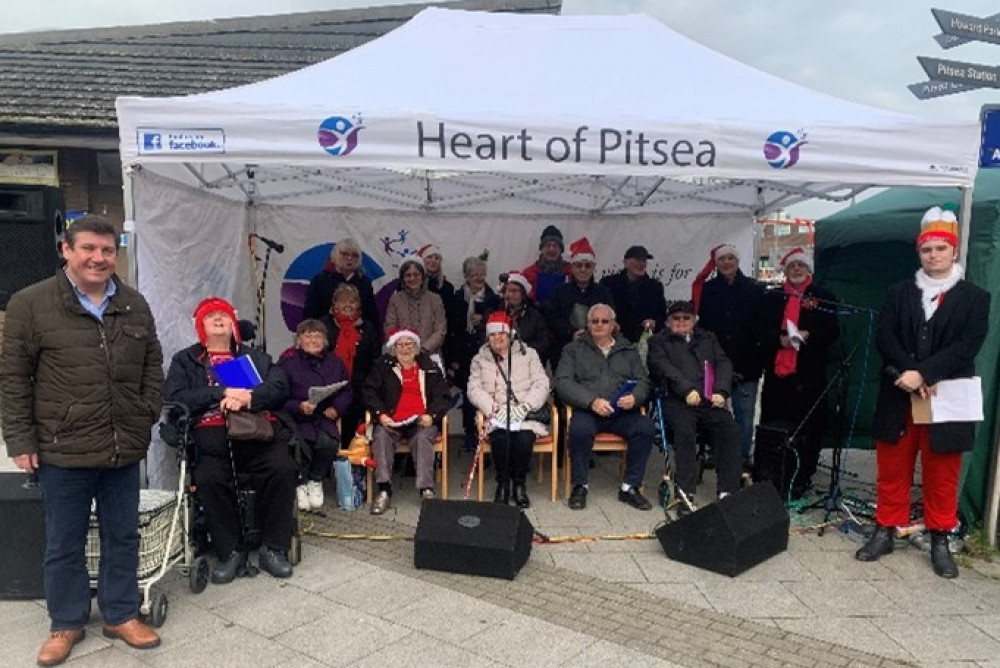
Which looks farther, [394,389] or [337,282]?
[337,282]

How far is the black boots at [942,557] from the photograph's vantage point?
4023 millimetres

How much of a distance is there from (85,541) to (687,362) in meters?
3.73

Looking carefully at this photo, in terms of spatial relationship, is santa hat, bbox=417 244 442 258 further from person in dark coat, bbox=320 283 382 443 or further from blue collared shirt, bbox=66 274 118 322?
blue collared shirt, bbox=66 274 118 322

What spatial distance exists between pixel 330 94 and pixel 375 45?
1.11m

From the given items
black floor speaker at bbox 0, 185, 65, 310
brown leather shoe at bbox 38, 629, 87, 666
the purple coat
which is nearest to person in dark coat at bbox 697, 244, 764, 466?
the purple coat

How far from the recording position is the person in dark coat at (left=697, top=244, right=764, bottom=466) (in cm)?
565

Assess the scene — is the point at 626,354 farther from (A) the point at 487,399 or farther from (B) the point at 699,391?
(A) the point at 487,399

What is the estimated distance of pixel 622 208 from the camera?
7.20 m

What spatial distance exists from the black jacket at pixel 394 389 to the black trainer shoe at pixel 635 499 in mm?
1333

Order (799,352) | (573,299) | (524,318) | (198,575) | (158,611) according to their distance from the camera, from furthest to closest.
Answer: (573,299) < (524,318) < (799,352) < (198,575) < (158,611)

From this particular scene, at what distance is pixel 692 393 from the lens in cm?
510

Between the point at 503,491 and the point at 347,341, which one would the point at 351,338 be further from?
the point at 503,491

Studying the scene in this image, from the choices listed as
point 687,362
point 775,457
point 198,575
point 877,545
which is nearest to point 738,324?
point 687,362

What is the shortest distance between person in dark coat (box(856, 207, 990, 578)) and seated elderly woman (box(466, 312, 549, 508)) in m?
2.04
